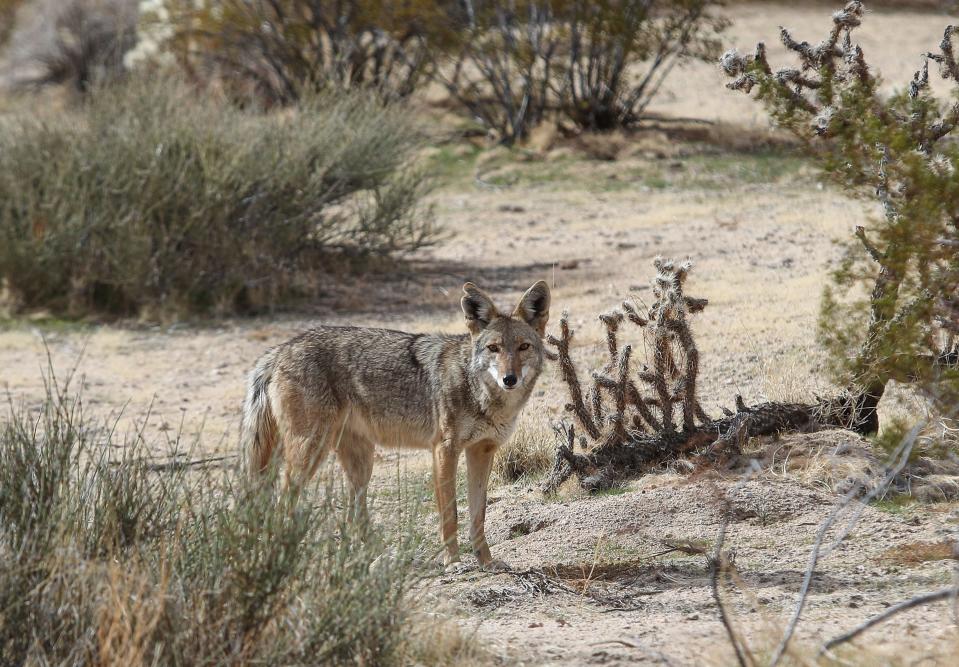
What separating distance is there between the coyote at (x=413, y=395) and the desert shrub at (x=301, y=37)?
47.7 ft

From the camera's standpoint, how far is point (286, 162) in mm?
14234

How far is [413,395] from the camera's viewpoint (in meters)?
7.01

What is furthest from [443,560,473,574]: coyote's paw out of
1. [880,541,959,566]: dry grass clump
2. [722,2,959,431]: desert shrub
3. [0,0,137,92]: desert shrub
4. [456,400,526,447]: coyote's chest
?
[0,0,137,92]: desert shrub

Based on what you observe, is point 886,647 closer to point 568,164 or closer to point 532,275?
point 532,275

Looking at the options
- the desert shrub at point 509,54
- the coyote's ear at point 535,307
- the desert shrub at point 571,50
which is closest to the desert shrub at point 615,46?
the desert shrub at point 571,50

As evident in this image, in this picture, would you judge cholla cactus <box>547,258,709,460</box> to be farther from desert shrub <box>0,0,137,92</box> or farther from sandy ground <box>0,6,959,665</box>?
desert shrub <box>0,0,137,92</box>

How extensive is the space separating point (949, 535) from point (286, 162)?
31.9 ft

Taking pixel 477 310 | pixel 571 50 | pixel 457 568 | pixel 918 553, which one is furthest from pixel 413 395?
pixel 571 50

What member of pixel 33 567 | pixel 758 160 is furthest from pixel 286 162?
pixel 33 567

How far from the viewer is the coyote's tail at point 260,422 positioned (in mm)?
7035

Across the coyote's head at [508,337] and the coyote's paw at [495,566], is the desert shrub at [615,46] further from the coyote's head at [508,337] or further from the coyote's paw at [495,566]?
Answer: the coyote's paw at [495,566]

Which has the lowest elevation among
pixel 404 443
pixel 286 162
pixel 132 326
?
pixel 132 326

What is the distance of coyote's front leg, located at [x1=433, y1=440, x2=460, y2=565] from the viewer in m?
6.61

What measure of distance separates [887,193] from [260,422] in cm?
364
